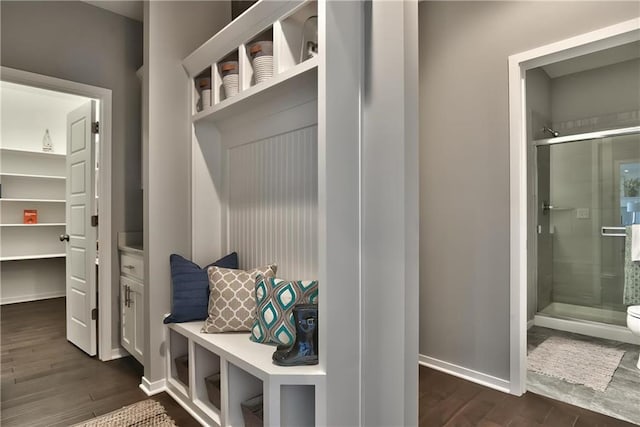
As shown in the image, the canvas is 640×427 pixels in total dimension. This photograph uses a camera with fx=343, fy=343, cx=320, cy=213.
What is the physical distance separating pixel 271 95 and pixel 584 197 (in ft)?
11.4

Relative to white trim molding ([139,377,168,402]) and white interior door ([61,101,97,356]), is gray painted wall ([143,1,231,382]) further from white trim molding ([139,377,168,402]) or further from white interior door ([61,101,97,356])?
white interior door ([61,101,97,356])

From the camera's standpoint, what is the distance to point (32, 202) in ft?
15.6

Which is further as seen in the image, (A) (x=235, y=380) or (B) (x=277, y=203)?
(B) (x=277, y=203)

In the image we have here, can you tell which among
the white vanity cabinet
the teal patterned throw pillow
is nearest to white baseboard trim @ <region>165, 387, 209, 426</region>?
the white vanity cabinet

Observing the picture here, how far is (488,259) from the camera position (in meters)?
2.30

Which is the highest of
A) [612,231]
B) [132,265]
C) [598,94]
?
[598,94]

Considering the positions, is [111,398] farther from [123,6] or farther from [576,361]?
[576,361]

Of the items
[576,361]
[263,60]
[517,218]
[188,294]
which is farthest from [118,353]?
[576,361]

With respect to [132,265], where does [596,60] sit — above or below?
above

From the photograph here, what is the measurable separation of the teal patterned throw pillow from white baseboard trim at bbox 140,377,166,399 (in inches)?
39.6

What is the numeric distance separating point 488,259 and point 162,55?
254 cm

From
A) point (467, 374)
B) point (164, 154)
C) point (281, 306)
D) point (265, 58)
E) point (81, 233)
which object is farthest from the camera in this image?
point (81, 233)

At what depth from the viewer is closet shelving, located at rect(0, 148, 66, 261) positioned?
15.0 ft

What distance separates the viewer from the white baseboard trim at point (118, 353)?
2.77 metres
